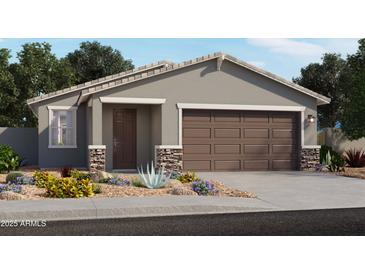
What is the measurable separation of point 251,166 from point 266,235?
38.4 feet

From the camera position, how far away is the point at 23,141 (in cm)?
2311

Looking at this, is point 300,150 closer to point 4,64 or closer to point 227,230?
point 227,230

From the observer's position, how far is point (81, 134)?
21.2 m

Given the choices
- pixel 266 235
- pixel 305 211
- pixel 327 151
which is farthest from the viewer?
pixel 327 151

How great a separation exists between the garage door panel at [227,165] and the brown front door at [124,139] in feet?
11.5

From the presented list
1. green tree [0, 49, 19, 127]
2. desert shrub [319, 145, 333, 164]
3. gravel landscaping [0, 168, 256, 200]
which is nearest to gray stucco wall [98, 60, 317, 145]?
desert shrub [319, 145, 333, 164]

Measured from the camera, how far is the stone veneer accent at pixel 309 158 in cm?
1970

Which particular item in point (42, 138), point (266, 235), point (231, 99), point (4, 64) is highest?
point (4, 64)

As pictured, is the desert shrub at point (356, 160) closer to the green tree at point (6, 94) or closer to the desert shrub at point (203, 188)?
the desert shrub at point (203, 188)

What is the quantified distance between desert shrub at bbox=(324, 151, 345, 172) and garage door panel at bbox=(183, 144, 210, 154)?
5325mm

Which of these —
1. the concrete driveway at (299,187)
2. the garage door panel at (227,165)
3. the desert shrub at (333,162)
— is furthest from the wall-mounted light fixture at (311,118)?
the garage door panel at (227,165)

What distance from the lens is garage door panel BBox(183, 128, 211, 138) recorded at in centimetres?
1859

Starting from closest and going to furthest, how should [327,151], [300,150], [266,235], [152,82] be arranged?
1. [266,235]
2. [152,82]
3. [300,150]
4. [327,151]

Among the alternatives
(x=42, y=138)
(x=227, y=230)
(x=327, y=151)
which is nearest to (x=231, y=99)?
Answer: (x=327, y=151)
